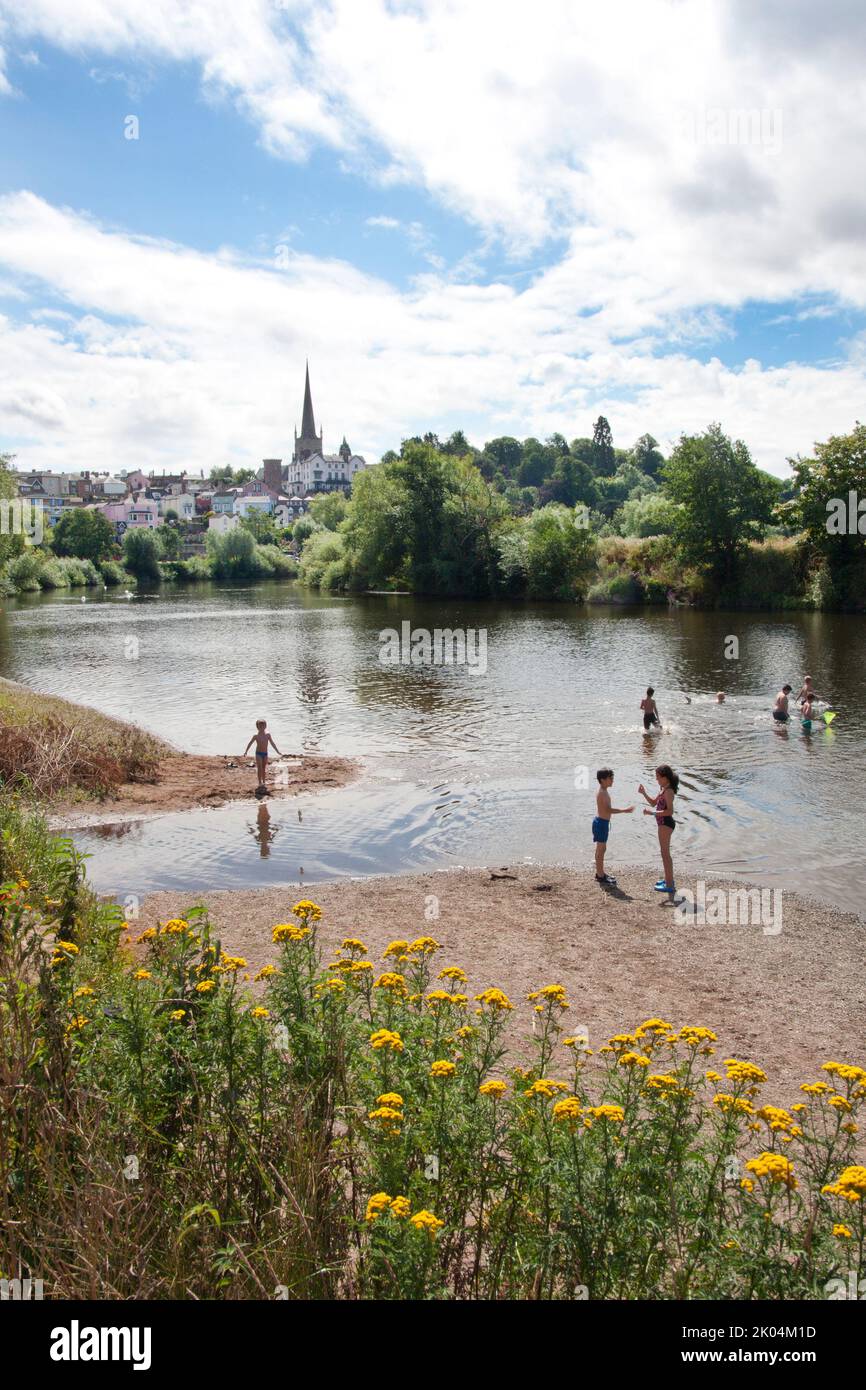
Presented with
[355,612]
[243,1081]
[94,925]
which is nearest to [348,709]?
[94,925]

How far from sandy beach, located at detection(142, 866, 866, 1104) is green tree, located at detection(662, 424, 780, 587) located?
5918cm

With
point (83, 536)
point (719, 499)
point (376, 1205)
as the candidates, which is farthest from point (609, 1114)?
point (83, 536)

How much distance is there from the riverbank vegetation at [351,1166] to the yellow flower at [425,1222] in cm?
4

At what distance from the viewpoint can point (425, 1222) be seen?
3.50 m

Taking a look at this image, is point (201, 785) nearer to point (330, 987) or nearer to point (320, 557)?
point (330, 987)


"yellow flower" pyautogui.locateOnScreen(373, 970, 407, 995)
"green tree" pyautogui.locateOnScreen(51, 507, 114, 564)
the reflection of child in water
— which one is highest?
"green tree" pyautogui.locateOnScreen(51, 507, 114, 564)

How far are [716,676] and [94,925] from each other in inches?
1294

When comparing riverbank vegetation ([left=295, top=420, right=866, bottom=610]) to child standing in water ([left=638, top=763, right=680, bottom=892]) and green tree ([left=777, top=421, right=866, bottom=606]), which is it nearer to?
green tree ([left=777, top=421, right=866, bottom=606])

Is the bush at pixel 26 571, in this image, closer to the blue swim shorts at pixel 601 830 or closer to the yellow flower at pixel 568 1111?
the blue swim shorts at pixel 601 830

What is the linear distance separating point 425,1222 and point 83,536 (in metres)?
164

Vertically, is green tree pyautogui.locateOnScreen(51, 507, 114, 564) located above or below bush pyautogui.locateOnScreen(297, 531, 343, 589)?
above

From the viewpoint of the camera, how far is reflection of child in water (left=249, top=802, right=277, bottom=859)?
681 inches

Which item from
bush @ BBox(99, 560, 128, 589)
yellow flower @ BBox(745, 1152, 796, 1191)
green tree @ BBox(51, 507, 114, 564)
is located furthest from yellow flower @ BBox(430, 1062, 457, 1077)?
green tree @ BBox(51, 507, 114, 564)
